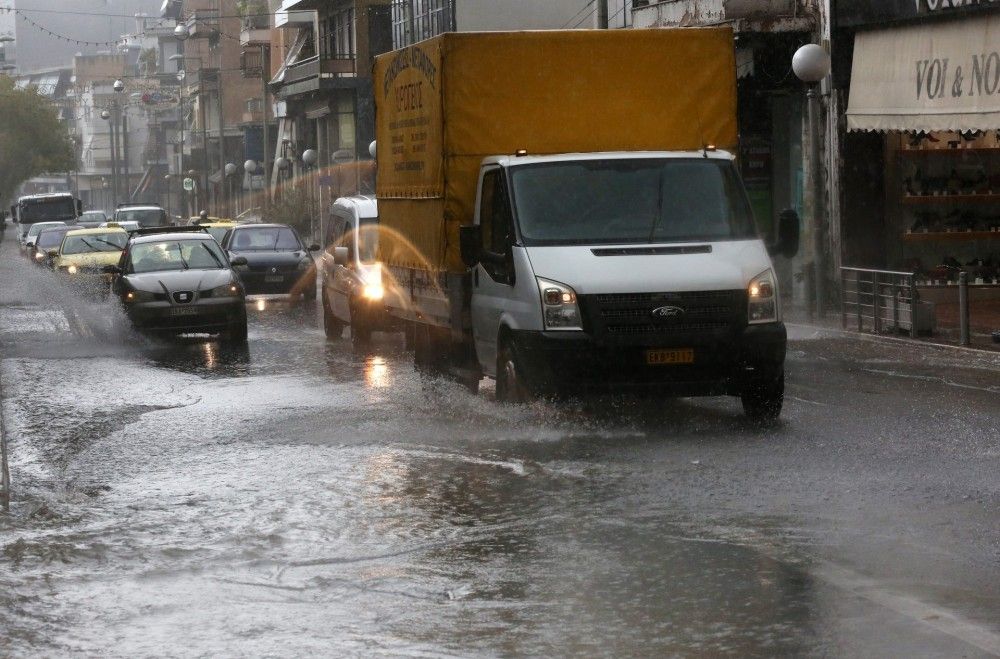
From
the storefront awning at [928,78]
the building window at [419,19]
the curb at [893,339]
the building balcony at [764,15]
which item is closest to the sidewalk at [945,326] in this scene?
the curb at [893,339]

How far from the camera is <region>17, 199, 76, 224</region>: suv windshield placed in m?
81.9

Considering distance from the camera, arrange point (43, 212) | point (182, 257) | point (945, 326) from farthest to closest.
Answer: point (43, 212) → point (182, 257) → point (945, 326)

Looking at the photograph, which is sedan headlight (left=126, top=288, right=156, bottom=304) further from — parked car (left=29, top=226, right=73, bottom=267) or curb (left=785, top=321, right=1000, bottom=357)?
parked car (left=29, top=226, right=73, bottom=267)

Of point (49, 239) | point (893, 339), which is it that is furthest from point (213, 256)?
point (49, 239)

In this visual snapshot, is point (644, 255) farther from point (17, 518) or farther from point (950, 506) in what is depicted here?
point (17, 518)

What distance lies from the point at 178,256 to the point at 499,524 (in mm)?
16160

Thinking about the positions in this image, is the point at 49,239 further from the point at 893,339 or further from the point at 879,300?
the point at 893,339

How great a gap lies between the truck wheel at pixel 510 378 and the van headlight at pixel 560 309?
0.54m

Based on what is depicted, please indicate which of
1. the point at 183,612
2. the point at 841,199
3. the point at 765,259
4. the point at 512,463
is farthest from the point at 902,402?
the point at 841,199

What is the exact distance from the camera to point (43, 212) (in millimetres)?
82062

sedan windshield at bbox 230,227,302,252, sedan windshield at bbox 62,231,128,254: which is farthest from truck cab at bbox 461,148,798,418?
sedan windshield at bbox 62,231,128,254

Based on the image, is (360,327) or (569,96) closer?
(569,96)

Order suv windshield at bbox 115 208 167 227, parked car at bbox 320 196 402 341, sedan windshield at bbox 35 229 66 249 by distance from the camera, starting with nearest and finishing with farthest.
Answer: parked car at bbox 320 196 402 341 < sedan windshield at bbox 35 229 66 249 < suv windshield at bbox 115 208 167 227

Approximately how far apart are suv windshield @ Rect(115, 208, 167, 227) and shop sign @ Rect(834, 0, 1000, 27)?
44.0 metres
